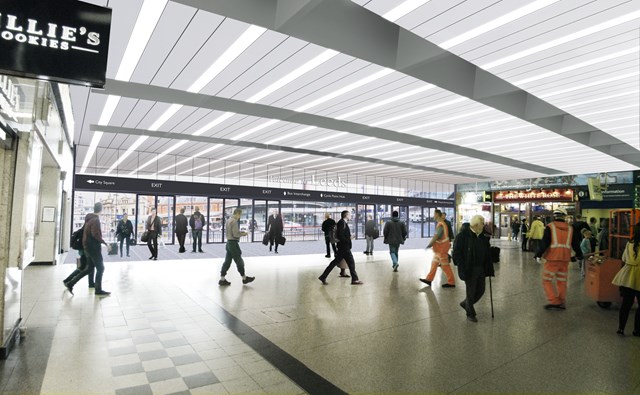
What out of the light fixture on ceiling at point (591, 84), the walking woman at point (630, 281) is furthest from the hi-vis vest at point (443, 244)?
the walking woman at point (630, 281)

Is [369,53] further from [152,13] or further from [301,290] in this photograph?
[301,290]

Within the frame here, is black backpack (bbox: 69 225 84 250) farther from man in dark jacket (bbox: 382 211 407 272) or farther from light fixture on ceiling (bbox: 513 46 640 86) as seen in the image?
light fixture on ceiling (bbox: 513 46 640 86)

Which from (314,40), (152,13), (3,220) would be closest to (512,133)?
(314,40)

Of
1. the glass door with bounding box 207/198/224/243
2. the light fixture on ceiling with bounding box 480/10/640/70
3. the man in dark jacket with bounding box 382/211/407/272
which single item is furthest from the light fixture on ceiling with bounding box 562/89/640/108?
the glass door with bounding box 207/198/224/243

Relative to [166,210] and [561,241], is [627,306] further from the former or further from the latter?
[166,210]

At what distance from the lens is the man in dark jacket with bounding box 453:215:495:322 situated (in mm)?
5336

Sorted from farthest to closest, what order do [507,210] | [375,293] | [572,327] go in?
[507,210] → [375,293] → [572,327]

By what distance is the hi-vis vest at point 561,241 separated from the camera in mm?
5941

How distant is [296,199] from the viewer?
57.2ft

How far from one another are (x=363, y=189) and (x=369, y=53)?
65.6ft

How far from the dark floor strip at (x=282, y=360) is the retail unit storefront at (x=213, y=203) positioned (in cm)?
966

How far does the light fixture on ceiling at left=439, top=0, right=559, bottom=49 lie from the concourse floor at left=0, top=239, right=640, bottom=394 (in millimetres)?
3813

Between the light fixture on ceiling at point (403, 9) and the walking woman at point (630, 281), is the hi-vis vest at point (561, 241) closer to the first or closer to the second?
the walking woman at point (630, 281)

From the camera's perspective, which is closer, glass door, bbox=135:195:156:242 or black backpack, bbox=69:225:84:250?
black backpack, bbox=69:225:84:250
